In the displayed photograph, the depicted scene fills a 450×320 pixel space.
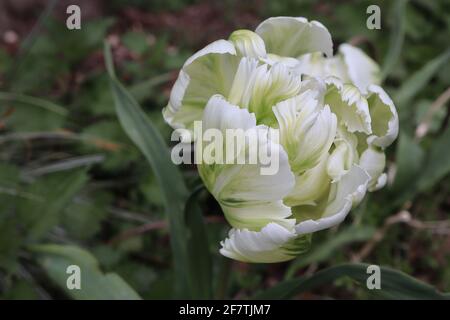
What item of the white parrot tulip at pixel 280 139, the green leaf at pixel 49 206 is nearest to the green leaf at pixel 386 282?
the white parrot tulip at pixel 280 139

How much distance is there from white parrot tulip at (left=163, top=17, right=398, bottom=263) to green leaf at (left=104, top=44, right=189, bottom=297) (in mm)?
171

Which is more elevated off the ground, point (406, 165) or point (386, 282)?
point (406, 165)

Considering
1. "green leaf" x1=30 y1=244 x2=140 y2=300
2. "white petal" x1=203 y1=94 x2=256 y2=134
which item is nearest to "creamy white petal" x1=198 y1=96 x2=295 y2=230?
"white petal" x1=203 y1=94 x2=256 y2=134

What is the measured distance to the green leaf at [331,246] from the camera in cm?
116

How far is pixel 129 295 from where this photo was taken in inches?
34.3

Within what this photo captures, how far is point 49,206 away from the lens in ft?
3.49

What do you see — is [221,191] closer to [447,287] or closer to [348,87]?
[348,87]

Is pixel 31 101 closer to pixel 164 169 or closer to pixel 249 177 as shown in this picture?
pixel 164 169

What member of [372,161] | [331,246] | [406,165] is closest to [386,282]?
[372,161]

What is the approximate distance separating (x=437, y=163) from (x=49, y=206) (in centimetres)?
74

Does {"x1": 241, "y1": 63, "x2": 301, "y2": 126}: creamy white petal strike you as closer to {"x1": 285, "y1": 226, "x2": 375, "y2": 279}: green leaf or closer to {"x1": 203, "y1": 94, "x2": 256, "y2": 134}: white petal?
{"x1": 203, "y1": 94, "x2": 256, "y2": 134}: white petal

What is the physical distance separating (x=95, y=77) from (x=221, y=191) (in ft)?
2.62

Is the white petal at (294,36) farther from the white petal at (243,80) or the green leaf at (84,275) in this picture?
the green leaf at (84,275)

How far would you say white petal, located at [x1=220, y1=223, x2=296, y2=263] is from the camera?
652mm
